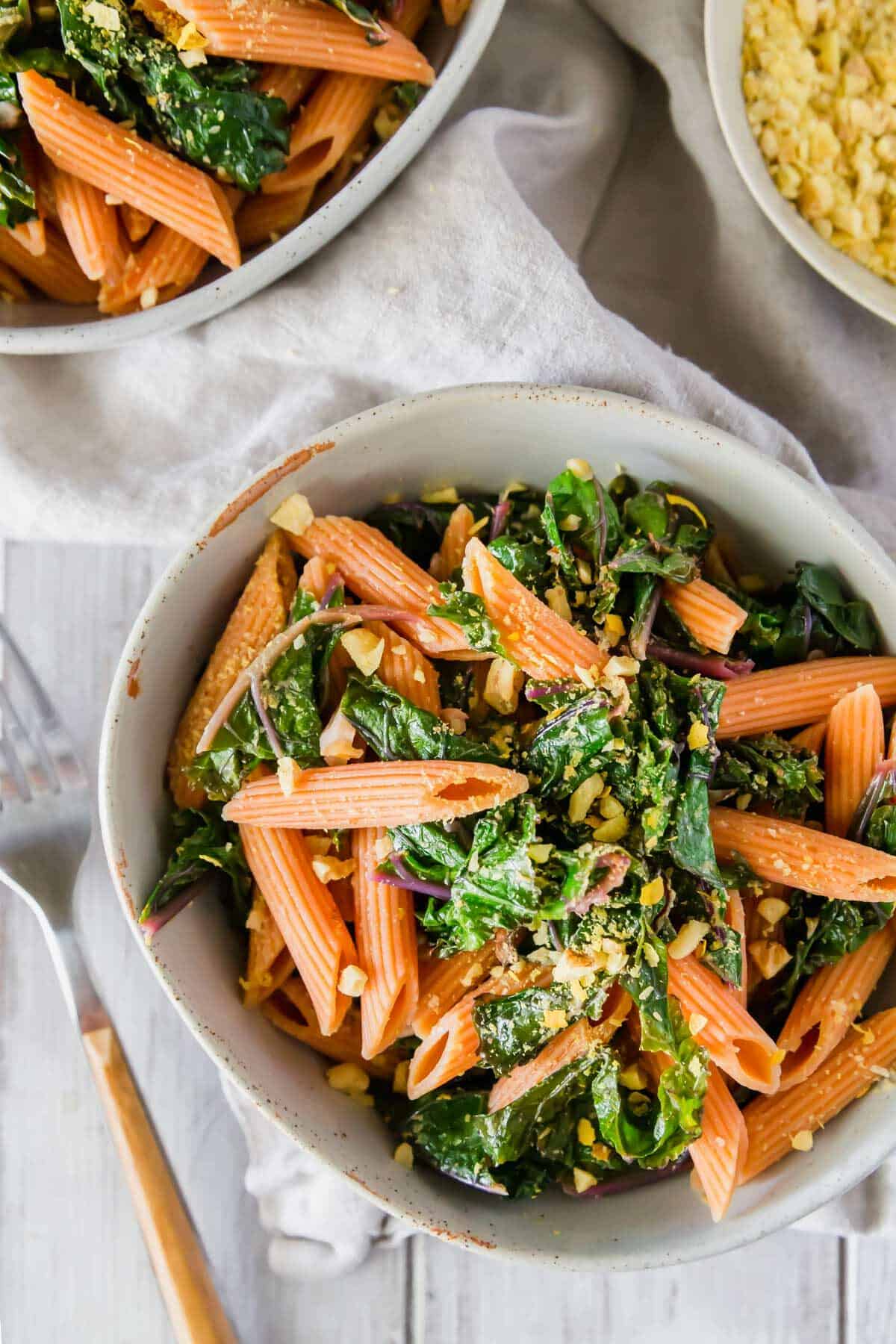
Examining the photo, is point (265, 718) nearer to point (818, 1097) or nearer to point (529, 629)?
point (529, 629)

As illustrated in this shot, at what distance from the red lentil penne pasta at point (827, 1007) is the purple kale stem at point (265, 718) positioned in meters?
0.69

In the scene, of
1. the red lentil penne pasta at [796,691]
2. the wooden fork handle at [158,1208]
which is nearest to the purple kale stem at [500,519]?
the red lentil penne pasta at [796,691]

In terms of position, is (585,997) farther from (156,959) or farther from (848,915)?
(156,959)

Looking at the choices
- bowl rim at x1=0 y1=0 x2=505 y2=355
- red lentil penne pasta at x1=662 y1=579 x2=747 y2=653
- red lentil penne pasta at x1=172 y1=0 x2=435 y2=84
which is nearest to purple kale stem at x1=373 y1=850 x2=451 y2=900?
red lentil penne pasta at x1=662 y1=579 x2=747 y2=653

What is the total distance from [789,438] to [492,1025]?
3.00 feet

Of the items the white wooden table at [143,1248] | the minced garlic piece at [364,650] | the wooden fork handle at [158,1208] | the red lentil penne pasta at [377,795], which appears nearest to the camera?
the red lentil penne pasta at [377,795]

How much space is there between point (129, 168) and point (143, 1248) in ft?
5.29

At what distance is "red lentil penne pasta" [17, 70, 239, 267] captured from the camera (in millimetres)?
1433

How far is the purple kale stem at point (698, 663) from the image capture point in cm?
144

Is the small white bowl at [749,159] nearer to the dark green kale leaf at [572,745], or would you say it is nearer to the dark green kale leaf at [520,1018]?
the dark green kale leaf at [572,745]

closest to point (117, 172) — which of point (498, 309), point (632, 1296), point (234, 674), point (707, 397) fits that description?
point (498, 309)

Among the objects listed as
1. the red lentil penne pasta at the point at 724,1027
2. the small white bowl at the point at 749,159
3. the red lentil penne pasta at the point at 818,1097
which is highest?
the small white bowl at the point at 749,159

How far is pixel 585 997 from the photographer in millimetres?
1311

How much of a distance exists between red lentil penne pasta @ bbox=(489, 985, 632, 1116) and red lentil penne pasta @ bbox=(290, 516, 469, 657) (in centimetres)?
45
